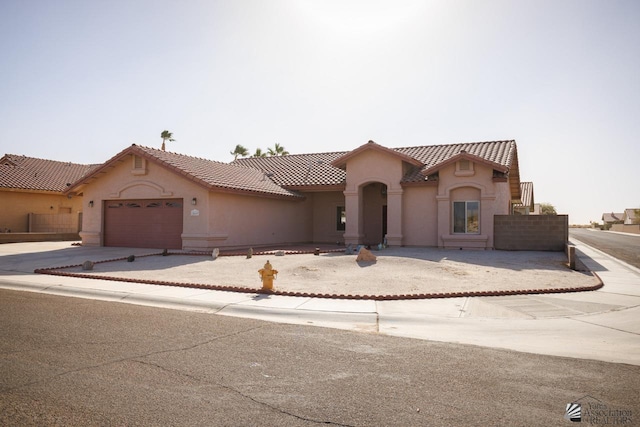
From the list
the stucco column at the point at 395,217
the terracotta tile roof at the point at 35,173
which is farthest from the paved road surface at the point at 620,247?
the terracotta tile roof at the point at 35,173

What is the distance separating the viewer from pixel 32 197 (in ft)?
108

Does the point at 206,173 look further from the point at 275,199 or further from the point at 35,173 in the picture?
the point at 35,173

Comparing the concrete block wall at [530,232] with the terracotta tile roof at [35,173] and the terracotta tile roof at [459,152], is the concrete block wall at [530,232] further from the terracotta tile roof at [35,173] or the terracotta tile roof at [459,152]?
the terracotta tile roof at [35,173]

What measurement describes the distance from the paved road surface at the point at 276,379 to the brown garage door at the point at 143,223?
14.7 m

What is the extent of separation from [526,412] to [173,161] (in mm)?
20428

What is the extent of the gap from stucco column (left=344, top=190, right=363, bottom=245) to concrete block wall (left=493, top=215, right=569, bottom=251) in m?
6.82

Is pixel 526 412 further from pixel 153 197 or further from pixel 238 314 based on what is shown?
pixel 153 197

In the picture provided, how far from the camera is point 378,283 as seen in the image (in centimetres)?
1259

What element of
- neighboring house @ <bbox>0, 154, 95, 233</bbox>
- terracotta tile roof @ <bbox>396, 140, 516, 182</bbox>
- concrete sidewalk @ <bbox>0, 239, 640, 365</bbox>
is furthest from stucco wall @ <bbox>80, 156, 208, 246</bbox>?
terracotta tile roof @ <bbox>396, 140, 516, 182</bbox>

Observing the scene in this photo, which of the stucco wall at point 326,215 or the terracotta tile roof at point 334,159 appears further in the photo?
the stucco wall at point 326,215

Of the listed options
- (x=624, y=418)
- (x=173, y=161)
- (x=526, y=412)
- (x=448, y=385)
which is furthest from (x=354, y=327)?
(x=173, y=161)

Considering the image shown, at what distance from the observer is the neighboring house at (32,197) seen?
31.3 m

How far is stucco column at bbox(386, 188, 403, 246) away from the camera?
23.8 meters

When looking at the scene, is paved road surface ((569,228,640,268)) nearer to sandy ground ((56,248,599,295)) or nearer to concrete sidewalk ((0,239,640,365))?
sandy ground ((56,248,599,295))
